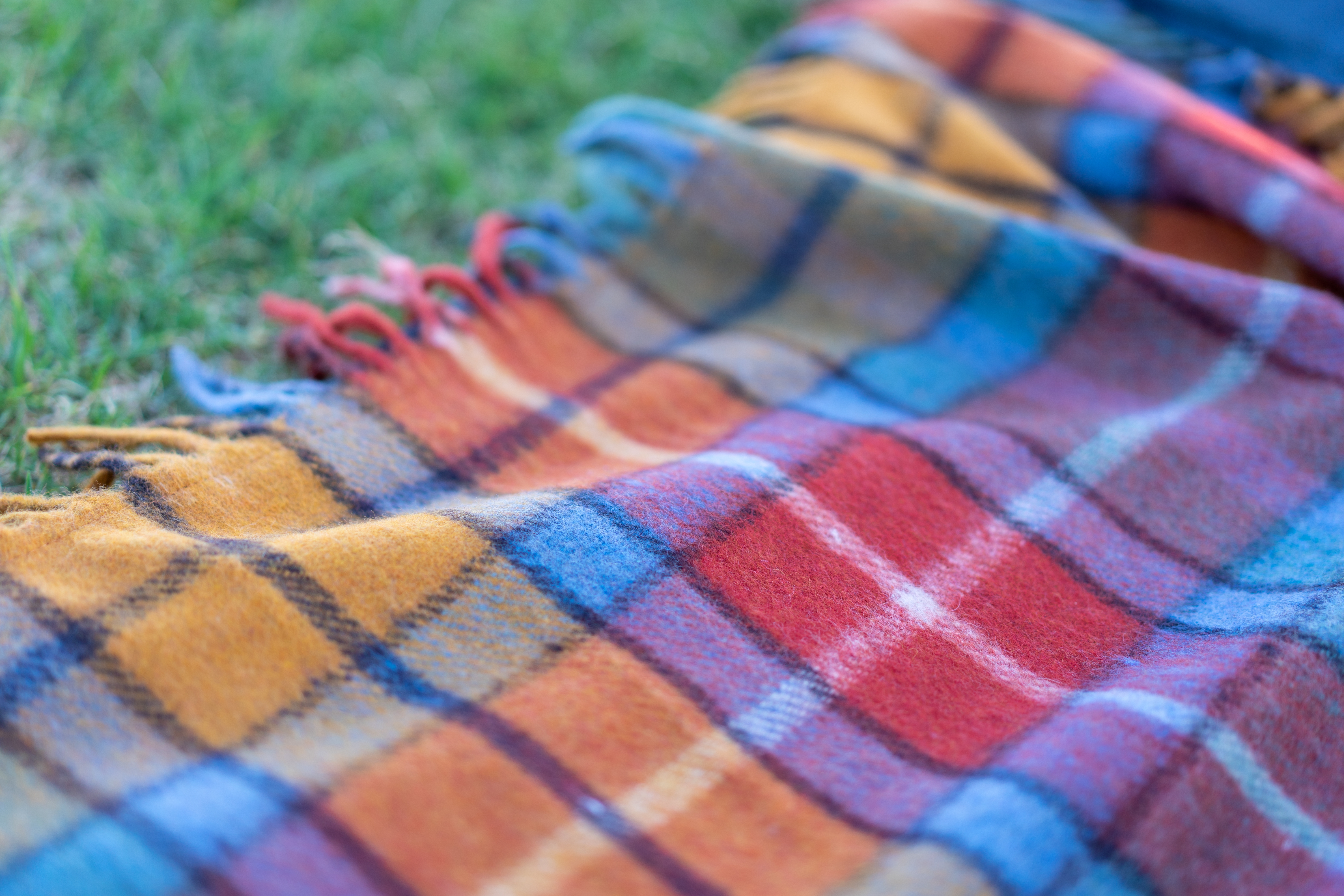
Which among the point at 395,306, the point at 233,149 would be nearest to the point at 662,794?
the point at 395,306

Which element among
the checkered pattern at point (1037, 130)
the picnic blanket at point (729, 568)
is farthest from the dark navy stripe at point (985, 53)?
the picnic blanket at point (729, 568)

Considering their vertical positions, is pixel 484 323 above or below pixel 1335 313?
below

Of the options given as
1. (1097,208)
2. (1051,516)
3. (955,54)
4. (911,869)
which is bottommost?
(911,869)

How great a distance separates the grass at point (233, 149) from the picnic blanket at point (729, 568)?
0.38 ft

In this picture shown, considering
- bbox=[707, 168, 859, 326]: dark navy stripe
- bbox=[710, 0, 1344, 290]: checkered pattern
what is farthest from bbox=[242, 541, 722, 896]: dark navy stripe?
bbox=[710, 0, 1344, 290]: checkered pattern

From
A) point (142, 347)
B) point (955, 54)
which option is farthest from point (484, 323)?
point (955, 54)

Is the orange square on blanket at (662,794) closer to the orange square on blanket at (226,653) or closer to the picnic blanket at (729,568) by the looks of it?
the picnic blanket at (729,568)

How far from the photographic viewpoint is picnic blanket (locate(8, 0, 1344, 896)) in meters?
0.64

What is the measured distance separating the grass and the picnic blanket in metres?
0.11

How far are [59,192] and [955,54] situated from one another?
1.12m

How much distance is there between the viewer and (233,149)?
1.19m

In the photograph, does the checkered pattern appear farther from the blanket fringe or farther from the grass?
the blanket fringe

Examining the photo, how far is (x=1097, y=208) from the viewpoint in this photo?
1.29m

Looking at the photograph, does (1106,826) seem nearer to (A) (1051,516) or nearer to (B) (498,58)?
(A) (1051,516)
